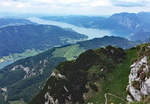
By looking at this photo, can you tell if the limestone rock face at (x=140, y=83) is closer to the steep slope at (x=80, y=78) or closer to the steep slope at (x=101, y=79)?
the steep slope at (x=101, y=79)

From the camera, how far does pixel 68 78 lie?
12050 centimetres

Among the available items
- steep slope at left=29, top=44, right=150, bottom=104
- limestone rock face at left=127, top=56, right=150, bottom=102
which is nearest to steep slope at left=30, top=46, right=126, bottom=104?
steep slope at left=29, top=44, right=150, bottom=104

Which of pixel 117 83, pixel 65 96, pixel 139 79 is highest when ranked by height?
pixel 139 79

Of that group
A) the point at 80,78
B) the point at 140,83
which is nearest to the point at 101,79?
the point at 80,78

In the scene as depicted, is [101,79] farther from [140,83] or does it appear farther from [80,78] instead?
[140,83]

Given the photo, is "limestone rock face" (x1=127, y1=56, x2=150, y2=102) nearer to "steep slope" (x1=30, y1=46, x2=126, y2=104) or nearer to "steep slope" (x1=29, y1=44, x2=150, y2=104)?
"steep slope" (x1=29, y1=44, x2=150, y2=104)

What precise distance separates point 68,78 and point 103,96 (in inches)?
1049

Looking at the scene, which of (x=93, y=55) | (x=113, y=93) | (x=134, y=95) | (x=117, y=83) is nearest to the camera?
(x=134, y=95)

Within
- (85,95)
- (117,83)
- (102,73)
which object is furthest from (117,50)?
(85,95)

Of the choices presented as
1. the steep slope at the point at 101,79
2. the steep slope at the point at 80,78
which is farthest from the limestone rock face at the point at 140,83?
the steep slope at the point at 80,78

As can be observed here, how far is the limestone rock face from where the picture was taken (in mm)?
84188

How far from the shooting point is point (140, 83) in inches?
3556

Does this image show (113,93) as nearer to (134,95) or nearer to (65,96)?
(134,95)

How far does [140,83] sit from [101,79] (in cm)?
2908
